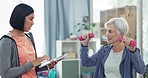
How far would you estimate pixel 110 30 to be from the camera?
80.0 inches

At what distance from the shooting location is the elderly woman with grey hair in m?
1.93

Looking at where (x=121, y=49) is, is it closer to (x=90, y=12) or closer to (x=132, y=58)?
(x=132, y=58)

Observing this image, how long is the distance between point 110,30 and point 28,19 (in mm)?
804

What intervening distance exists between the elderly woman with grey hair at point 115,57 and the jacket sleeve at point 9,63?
0.74 metres

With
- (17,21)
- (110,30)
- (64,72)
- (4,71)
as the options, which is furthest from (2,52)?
(64,72)

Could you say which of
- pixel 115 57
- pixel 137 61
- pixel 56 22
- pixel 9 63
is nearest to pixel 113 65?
pixel 115 57

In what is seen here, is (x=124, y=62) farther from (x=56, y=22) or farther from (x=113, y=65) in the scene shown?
(x=56, y=22)

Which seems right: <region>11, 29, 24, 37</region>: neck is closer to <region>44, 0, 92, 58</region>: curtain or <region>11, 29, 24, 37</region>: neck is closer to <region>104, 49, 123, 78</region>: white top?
<region>104, 49, 123, 78</region>: white top

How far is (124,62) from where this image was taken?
1936 millimetres

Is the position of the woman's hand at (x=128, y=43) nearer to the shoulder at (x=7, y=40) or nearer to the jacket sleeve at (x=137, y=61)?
the jacket sleeve at (x=137, y=61)

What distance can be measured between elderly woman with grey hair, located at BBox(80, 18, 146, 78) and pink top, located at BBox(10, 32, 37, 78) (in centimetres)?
60

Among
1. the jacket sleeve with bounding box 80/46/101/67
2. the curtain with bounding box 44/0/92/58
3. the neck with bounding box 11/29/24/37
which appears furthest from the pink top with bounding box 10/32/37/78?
the curtain with bounding box 44/0/92/58

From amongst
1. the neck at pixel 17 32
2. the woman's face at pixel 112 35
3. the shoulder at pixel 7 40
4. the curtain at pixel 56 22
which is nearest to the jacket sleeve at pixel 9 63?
the shoulder at pixel 7 40

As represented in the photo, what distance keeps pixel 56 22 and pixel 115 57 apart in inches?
75.4
